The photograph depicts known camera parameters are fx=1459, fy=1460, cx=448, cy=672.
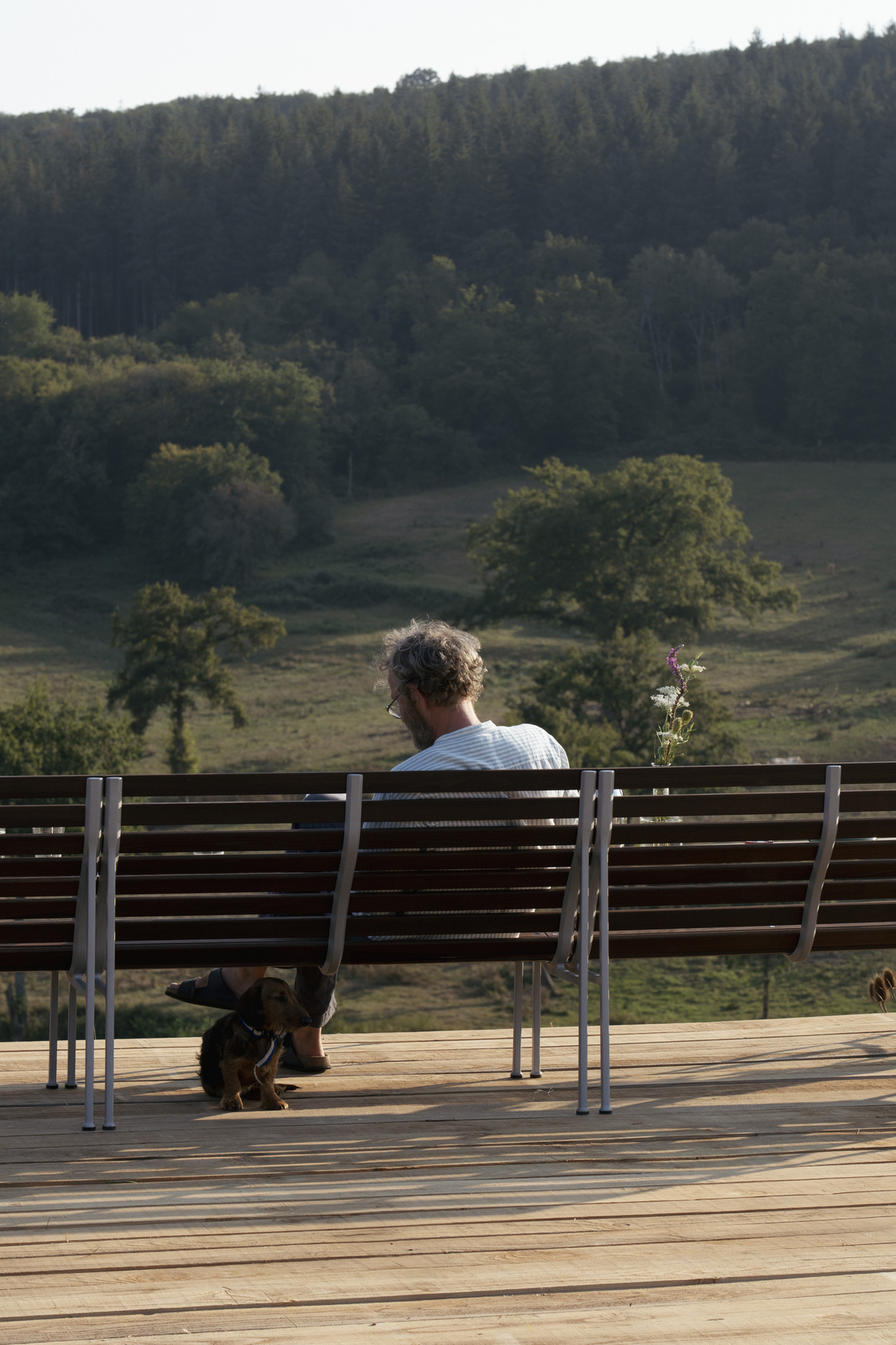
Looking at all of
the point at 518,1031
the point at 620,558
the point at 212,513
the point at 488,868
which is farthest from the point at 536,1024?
the point at 212,513

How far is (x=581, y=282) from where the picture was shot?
103188 mm

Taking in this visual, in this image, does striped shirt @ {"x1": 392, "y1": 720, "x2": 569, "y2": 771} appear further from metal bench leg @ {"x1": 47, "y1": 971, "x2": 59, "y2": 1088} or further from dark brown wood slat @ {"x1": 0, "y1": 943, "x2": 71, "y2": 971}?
metal bench leg @ {"x1": 47, "y1": 971, "x2": 59, "y2": 1088}

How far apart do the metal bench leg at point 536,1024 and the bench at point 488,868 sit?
235mm

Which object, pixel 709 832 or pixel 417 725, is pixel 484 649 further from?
pixel 709 832

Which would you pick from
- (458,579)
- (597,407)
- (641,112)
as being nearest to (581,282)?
(597,407)

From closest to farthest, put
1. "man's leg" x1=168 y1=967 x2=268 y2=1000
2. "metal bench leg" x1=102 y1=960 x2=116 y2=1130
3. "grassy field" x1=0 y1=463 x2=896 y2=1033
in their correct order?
"metal bench leg" x1=102 y1=960 x2=116 y2=1130, "man's leg" x1=168 y1=967 x2=268 y2=1000, "grassy field" x1=0 y1=463 x2=896 y2=1033

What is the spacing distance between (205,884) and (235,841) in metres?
0.15

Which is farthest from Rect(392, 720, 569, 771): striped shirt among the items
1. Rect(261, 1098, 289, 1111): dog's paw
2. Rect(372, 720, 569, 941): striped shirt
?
Rect(261, 1098, 289, 1111): dog's paw

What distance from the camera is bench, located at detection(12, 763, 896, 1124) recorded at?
338 cm

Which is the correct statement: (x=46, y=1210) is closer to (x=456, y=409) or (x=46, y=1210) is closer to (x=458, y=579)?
(x=458, y=579)

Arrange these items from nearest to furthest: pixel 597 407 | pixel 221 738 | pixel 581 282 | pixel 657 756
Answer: pixel 657 756
pixel 221 738
pixel 597 407
pixel 581 282

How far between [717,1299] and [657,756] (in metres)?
3.18

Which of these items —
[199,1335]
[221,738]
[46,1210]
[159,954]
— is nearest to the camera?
[199,1335]

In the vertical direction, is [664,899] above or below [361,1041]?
above
